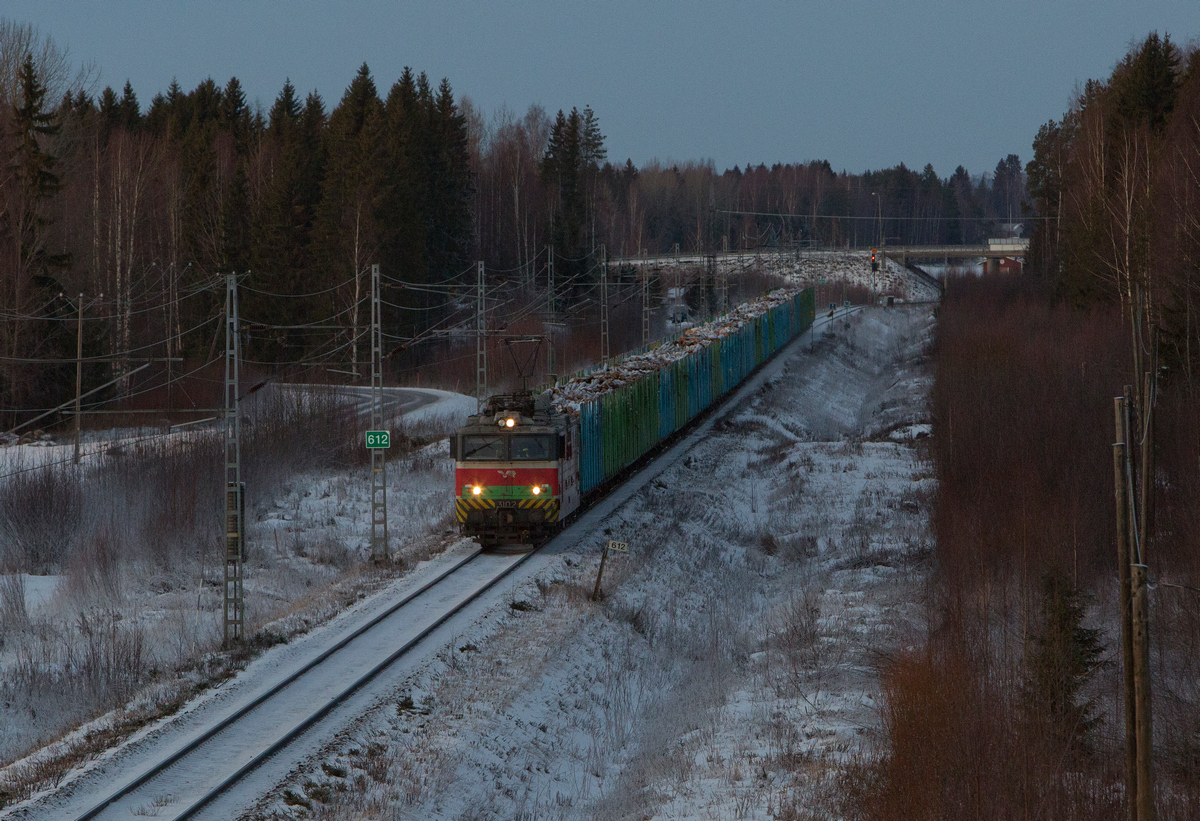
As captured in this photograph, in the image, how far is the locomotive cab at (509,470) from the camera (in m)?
21.8

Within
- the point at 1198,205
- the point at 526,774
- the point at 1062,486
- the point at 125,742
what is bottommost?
the point at 526,774

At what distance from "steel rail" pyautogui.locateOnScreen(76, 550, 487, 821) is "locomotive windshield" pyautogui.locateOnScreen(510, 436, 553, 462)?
2327 millimetres

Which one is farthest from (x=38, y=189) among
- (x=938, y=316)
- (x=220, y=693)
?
(x=938, y=316)

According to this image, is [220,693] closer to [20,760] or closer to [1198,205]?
[20,760]

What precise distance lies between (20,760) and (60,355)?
103 feet

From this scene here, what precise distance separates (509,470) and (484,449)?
70cm

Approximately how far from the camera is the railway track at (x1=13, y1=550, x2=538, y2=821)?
429 inches

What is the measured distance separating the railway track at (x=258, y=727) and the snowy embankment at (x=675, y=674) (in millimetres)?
605

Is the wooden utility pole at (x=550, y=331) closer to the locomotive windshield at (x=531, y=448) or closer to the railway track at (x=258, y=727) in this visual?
the locomotive windshield at (x=531, y=448)

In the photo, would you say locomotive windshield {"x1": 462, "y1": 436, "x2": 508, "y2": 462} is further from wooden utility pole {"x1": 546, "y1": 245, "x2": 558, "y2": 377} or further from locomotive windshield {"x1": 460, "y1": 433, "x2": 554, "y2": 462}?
wooden utility pole {"x1": 546, "y1": 245, "x2": 558, "y2": 377}

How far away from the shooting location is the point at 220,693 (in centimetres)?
1430

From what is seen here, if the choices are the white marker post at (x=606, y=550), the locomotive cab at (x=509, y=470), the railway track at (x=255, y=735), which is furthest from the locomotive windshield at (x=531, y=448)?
the railway track at (x=255, y=735)

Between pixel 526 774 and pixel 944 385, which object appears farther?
pixel 944 385

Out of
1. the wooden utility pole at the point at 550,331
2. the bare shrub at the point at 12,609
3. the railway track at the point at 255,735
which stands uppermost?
the wooden utility pole at the point at 550,331
